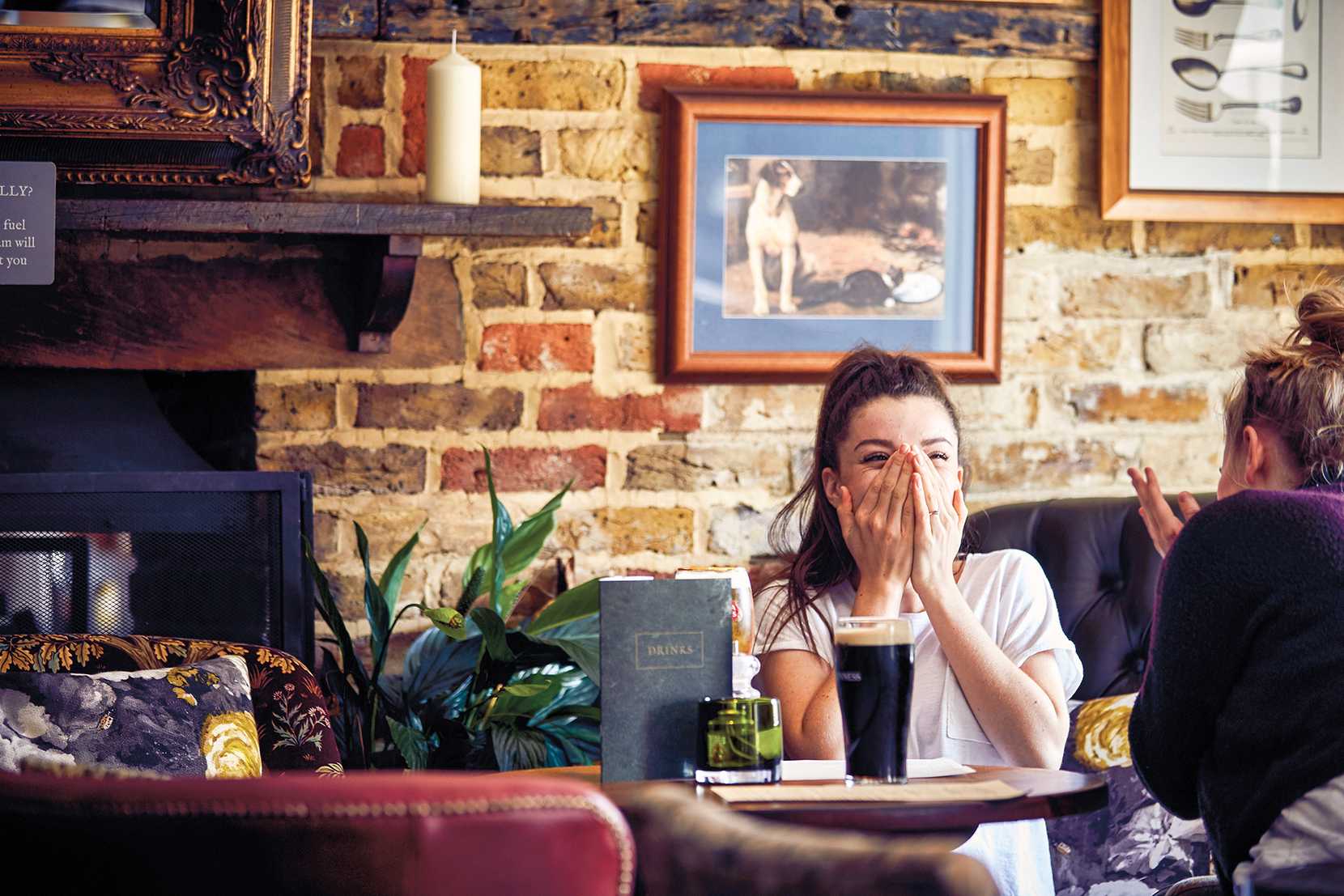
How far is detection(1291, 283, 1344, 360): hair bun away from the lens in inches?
60.6

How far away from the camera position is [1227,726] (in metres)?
1.35

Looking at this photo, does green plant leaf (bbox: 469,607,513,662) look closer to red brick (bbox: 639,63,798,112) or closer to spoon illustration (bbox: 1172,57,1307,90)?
red brick (bbox: 639,63,798,112)

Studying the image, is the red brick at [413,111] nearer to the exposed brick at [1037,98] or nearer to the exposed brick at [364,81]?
the exposed brick at [364,81]

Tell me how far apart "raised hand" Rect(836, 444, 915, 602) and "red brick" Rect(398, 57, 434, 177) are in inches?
49.6

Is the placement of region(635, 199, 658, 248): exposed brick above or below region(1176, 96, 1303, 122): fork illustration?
below

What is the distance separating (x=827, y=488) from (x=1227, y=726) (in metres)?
0.71

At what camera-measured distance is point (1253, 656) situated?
1326mm

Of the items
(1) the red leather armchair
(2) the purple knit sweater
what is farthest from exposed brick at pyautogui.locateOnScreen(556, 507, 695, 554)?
(1) the red leather armchair

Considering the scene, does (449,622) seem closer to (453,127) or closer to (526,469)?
(526,469)

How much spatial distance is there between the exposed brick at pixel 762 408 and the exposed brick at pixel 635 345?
15 centimetres

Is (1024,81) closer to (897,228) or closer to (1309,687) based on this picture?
(897,228)

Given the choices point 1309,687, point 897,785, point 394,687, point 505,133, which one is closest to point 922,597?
point 897,785

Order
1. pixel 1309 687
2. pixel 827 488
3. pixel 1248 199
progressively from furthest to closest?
pixel 1248 199
pixel 827 488
pixel 1309 687

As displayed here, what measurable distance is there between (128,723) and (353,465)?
3.17 ft
